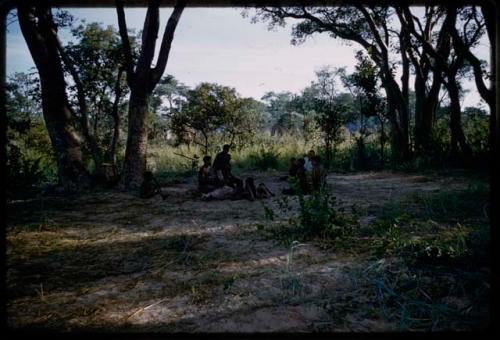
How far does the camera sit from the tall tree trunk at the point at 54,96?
7.58 metres

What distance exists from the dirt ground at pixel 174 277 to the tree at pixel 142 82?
104 inches

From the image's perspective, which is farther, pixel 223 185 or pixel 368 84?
pixel 368 84

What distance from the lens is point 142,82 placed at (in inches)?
322

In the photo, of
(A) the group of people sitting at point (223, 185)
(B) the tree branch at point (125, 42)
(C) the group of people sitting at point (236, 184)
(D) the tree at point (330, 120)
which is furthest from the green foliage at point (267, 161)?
(B) the tree branch at point (125, 42)

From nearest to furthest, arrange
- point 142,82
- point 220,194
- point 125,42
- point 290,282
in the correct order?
point 290,282 < point 220,194 < point 125,42 < point 142,82

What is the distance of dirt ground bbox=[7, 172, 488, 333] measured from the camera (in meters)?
2.40

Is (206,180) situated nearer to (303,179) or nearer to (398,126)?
(303,179)

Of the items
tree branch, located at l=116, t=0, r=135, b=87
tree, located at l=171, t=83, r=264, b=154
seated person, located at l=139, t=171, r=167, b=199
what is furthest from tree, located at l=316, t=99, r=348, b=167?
seated person, located at l=139, t=171, r=167, b=199

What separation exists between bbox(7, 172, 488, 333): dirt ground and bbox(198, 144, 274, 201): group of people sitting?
1.39 metres

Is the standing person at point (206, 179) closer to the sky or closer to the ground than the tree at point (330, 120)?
closer to the ground

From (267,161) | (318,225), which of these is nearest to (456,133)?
(267,161)

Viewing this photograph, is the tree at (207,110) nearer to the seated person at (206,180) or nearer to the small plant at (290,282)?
the seated person at (206,180)

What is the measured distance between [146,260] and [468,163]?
10.8 m

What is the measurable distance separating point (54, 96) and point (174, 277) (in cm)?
665
